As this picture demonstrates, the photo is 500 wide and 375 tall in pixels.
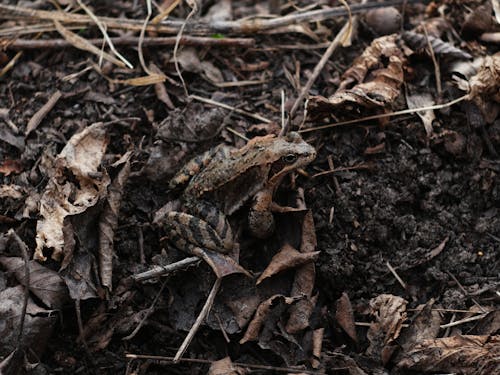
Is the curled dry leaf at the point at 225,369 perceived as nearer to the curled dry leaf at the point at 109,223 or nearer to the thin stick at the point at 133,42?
the curled dry leaf at the point at 109,223

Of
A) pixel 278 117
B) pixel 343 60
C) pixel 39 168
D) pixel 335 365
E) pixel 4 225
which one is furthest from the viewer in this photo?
pixel 343 60

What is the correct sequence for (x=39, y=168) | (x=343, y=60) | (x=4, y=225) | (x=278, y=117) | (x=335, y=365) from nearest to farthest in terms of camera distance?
1. (x=335, y=365)
2. (x=4, y=225)
3. (x=39, y=168)
4. (x=278, y=117)
5. (x=343, y=60)


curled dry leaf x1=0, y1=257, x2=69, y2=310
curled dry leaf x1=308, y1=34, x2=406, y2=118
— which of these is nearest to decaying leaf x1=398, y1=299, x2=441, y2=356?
curled dry leaf x1=308, y1=34, x2=406, y2=118

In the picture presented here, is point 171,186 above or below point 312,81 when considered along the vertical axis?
below

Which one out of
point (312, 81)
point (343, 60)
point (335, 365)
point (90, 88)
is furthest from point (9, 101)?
point (335, 365)

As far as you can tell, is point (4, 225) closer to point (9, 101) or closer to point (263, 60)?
point (9, 101)
